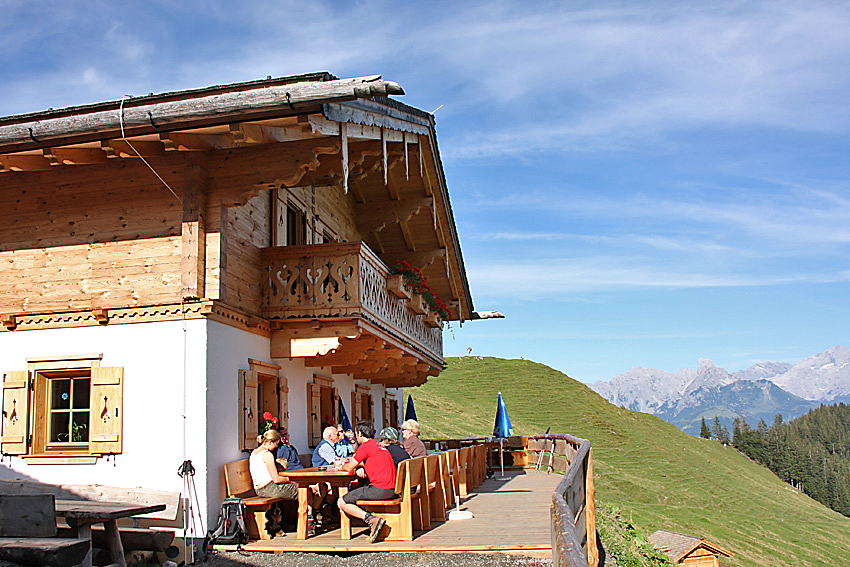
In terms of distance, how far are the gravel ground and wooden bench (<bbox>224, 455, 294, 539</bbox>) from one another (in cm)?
60

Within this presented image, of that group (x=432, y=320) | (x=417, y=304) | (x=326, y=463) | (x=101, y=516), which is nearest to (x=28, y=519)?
(x=101, y=516)

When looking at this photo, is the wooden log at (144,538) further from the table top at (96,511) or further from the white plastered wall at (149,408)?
the table top at (96,511)

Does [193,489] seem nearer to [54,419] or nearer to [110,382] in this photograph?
[110,382]

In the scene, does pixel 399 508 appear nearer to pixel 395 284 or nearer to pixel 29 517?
pixel 29 517

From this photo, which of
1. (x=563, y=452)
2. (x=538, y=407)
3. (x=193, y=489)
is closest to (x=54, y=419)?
(x=193, y=489)

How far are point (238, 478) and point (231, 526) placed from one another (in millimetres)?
855

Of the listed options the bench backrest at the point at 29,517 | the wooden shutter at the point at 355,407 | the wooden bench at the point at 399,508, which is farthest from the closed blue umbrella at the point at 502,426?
the bench backrest at the point at 29,517

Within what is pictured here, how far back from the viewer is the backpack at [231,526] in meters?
9.80

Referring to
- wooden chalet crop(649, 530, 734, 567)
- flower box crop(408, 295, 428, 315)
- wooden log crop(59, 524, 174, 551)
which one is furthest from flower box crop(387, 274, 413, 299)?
wooden chalet crop(649, 530, 734, 567)

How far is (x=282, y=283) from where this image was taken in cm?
1227

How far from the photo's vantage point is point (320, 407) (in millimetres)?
14961

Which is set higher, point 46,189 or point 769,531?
point 46,189

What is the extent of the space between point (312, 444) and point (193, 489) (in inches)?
180

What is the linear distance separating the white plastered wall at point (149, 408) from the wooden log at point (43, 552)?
3.46 m
